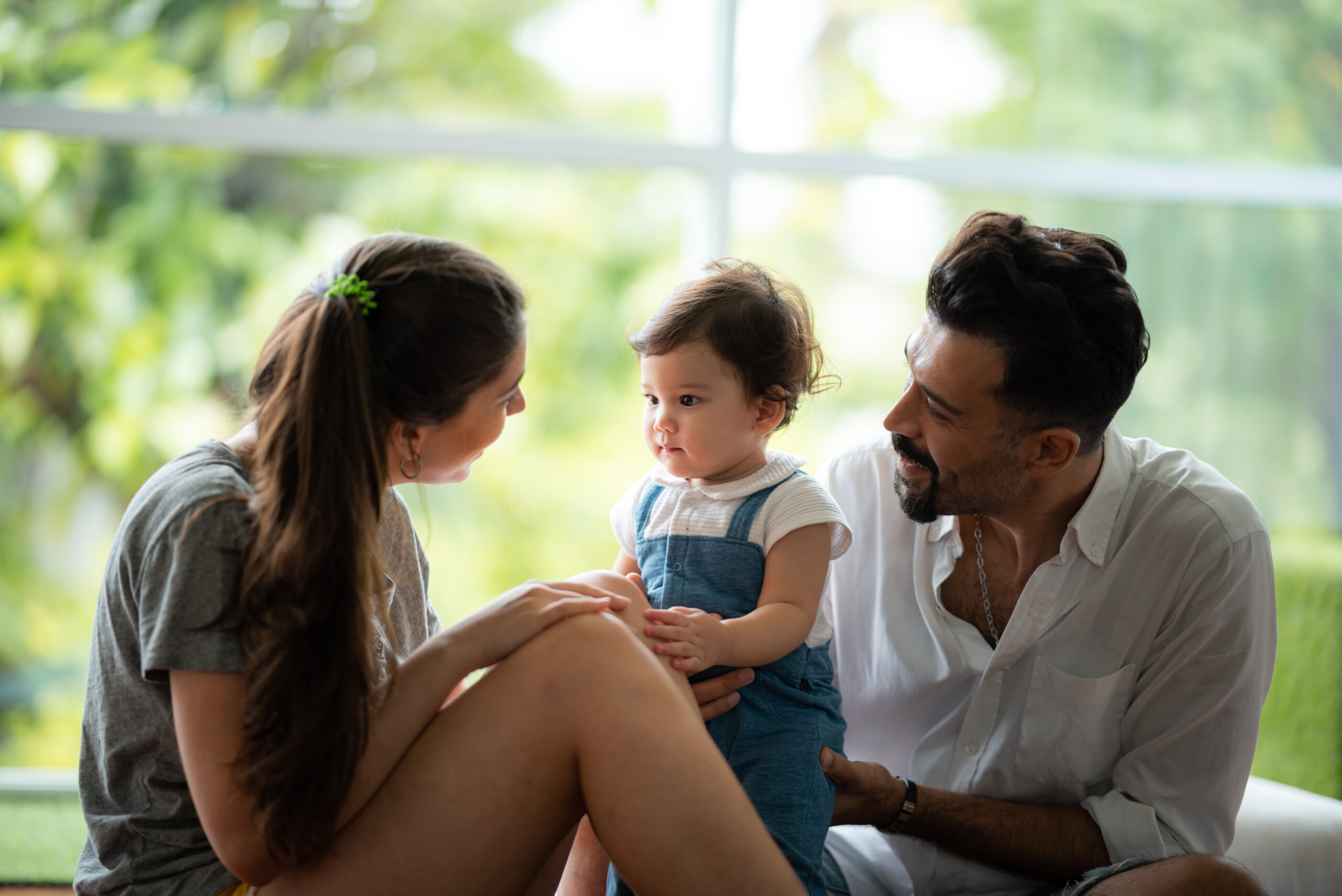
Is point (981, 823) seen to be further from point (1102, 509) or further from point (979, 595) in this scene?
point (1102, 509)

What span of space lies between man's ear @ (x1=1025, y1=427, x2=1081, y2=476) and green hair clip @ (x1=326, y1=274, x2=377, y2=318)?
0.97 m

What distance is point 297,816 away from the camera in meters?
1.14

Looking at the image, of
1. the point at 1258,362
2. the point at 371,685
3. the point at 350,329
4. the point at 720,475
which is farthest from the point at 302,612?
the point at 1258,362

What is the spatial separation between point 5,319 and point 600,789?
7.13ft

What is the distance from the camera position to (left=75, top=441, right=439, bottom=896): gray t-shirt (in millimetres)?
1146

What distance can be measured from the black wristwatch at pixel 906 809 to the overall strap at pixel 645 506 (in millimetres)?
554

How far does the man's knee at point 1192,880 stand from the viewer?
4.62 feet

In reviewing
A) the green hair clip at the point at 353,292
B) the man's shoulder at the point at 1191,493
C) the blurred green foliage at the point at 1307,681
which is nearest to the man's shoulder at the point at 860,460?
the man's shoulder at the point at 1191,493

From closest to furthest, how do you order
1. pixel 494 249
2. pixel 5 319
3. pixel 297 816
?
pixel 297 816, pixel 5 319, pixel 494 249

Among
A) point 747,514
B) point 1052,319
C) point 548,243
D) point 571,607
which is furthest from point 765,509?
point 548,243

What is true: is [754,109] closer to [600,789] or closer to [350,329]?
[350,329]

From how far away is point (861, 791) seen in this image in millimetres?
1584

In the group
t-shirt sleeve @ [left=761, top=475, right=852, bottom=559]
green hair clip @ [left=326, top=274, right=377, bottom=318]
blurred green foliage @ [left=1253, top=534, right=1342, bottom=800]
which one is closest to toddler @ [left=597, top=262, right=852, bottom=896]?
t-shirt sleeve @ [left=761, top=475, right=852, bottom=559]

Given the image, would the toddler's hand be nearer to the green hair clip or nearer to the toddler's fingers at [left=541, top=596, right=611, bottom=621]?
the toddler's fingers at [left=541, top=596, right=611, bottom=621]
